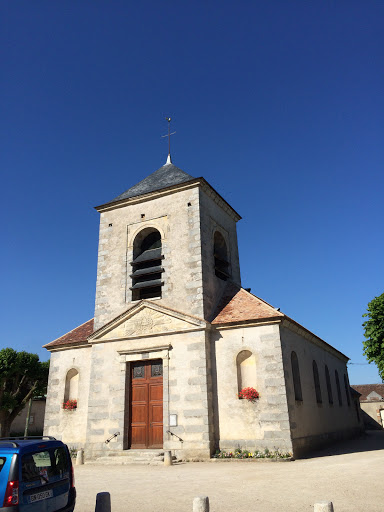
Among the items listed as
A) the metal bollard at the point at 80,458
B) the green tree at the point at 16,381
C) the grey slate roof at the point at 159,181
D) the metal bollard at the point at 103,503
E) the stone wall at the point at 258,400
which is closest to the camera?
the metal bollard at the point at 103,503

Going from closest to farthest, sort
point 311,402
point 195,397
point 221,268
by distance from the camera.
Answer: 1. point 195,397
2. point 311,402
3. point 221,268

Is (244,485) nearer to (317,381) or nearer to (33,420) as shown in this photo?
(317,381)

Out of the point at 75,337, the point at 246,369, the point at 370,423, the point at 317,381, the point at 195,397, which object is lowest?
the point at 370,423

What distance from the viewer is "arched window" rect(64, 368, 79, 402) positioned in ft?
52.4

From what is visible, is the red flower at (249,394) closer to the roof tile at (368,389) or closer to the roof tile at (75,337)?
the roof tile at (75,337)

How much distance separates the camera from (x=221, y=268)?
1766cm

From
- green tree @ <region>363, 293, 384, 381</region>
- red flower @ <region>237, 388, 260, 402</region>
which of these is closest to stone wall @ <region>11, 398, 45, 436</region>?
red flower @ <region>237, 388, 260, 402</region>

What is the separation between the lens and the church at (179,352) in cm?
1289

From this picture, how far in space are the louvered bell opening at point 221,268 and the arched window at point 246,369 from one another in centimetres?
434

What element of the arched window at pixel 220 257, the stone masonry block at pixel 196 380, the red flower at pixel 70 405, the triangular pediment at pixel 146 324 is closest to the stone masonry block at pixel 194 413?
the stone masonry block at pixel 196 380

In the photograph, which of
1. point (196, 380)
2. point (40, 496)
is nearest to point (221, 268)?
point (196, 380)

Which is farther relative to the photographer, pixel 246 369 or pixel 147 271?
pixel 147 271

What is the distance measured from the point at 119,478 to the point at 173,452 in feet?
11.2

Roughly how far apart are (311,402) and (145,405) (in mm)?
6447
